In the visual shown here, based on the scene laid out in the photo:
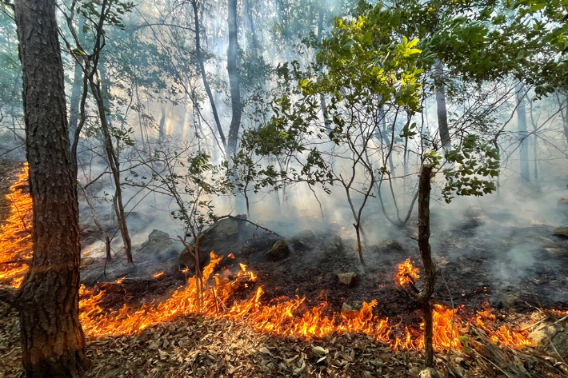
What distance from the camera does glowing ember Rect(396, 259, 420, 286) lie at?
19.9 ft

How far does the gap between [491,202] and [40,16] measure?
61.6ft

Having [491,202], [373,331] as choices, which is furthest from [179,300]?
[491,202]

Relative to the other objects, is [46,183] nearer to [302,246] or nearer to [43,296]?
[43,296]

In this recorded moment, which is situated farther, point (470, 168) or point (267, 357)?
point (470, 168)

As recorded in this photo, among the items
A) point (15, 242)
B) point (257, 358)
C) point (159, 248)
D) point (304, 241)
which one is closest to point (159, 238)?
point (159, 248)

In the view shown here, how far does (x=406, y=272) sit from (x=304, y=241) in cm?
365

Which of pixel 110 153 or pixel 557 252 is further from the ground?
pixel 110 153

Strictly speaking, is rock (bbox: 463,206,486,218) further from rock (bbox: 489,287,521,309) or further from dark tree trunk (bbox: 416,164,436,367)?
dark tree trunk (bbox: 416,164,436,367)

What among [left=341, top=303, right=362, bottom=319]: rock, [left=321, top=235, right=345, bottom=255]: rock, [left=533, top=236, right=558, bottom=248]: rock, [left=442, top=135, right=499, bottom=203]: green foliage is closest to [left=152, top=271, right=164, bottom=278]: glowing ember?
[left=321, top=235, right=345, bottom=255]: rock

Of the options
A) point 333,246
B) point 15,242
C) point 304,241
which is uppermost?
point 15,242

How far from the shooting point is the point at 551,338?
3197 millimetres

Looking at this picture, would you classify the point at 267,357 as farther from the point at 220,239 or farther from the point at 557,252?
the point at 557,252

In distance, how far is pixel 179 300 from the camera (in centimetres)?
560

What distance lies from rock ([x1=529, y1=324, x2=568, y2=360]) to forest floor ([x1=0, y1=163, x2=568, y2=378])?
293 millimetres
